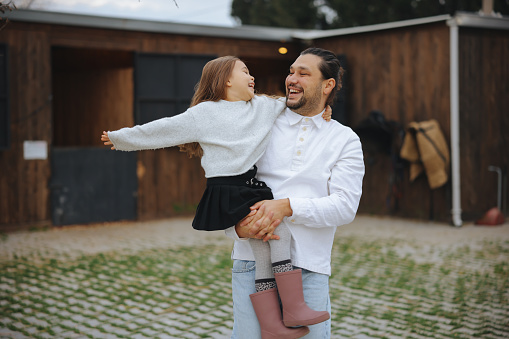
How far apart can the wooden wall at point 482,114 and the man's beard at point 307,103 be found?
7120 millimetres

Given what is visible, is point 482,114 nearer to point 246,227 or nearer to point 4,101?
point 4,101

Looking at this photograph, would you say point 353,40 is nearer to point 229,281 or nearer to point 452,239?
point 452,239

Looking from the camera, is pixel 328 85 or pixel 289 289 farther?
pixel 328 85

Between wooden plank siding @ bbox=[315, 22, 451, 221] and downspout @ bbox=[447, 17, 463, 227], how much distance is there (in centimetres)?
17

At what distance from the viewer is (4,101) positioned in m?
8.09

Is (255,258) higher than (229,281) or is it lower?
higher

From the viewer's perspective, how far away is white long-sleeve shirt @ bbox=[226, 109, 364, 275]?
7.29ft

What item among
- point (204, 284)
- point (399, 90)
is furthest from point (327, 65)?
point (399, 90)

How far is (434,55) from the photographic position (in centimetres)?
905

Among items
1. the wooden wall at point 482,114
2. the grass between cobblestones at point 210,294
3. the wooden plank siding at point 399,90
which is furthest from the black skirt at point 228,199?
the wooden wall at point 482,114

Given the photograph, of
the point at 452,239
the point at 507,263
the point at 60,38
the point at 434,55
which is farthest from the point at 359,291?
the point at 60,38

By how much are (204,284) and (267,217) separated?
137 inches

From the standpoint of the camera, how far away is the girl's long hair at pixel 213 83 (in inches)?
93.9

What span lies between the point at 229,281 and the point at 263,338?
337 cm
